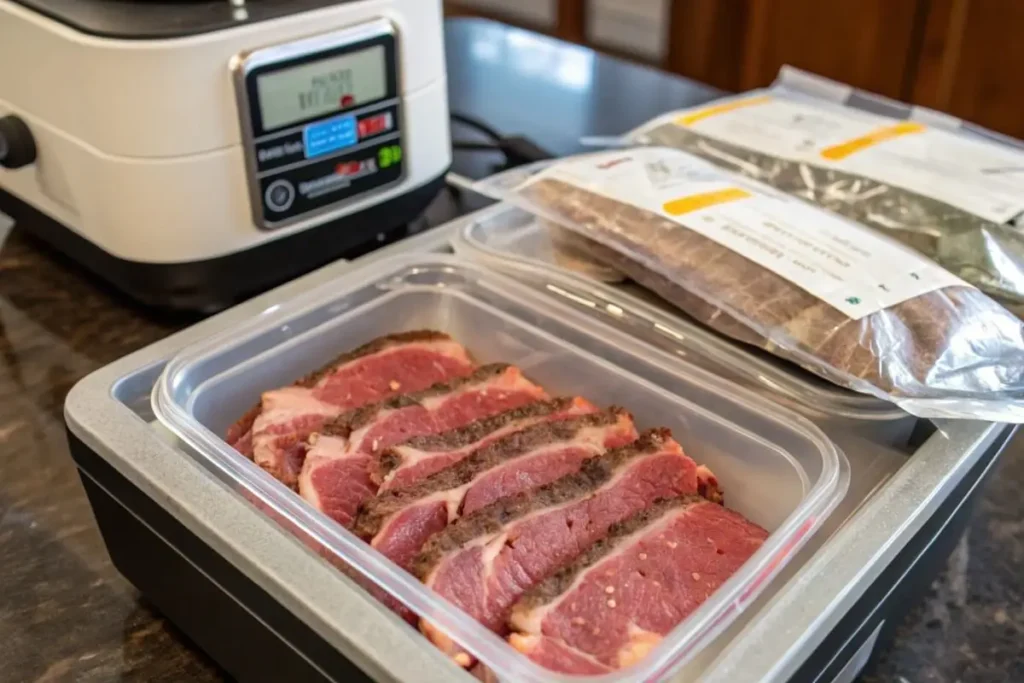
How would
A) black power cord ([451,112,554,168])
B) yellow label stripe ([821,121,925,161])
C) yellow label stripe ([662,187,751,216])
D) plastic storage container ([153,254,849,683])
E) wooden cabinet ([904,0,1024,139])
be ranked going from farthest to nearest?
wooden cabinet ([904,0,1024,139]) → black power cord ([451,112,554,168]) → yellow label stripe ([821,121,925,161]) → yellow label stripe ([662,187,751,216]) → plastic storage container ([153,254,849,683])

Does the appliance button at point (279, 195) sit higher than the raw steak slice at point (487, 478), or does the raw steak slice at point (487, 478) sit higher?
the appliance button at point (279, 195)

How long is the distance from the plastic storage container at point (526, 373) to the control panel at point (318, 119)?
9cm

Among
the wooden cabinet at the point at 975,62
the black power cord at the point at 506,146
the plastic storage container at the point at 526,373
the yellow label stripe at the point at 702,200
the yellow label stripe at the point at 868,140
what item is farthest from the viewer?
the wooden cabinet at the point at 975,62

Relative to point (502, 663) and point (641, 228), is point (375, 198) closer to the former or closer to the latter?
point (641, 228)

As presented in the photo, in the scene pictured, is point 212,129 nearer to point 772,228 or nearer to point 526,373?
point 526,373

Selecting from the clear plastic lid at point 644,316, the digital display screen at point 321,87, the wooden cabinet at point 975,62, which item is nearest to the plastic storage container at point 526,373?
the clear plastic lid at point 644,316

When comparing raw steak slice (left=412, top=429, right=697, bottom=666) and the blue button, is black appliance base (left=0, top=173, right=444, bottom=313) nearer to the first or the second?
the blue button

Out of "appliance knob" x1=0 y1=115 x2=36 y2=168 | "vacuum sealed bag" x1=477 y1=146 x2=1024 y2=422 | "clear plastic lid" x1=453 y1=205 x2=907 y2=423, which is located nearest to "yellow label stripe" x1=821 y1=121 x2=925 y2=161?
"vacuum sealed bag" x1=477 y1=146 x2=1024 y2=422

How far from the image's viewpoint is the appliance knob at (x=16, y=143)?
778 mm

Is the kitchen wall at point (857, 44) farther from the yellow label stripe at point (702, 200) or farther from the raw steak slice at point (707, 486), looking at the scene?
the raw steak slice at point (707, 486)

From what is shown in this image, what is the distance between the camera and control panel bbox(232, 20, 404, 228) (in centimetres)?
72

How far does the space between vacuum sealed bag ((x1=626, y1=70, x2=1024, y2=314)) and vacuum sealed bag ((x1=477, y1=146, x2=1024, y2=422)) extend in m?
0.06

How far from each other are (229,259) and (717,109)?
18.8 inches

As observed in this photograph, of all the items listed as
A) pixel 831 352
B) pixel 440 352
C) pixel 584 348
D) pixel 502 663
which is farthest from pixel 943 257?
pixel 502 663
